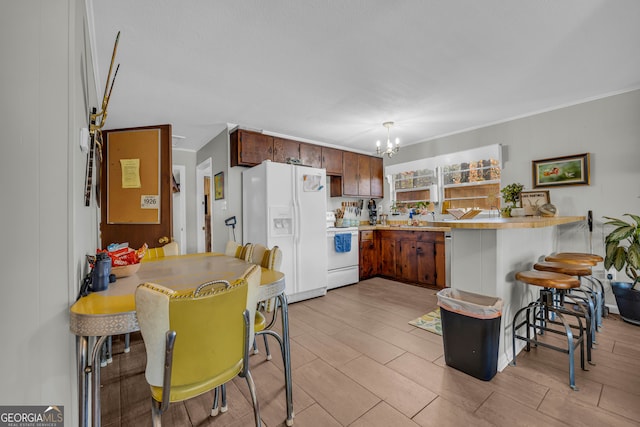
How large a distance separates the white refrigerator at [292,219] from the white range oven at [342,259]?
0.86ft

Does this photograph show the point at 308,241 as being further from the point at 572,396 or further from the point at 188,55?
the point at 572,396

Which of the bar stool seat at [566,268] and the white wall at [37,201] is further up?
the white wall at [37,201]

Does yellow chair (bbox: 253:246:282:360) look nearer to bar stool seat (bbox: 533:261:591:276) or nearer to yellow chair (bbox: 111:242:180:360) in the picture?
yellow chair (bbox: 111:242:180:360)

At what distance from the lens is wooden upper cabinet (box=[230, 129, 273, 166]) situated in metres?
3.68

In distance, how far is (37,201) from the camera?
1.00 m

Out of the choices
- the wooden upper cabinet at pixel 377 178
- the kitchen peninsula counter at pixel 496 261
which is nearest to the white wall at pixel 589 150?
the kitchen peninsula counter at pixel 496 261

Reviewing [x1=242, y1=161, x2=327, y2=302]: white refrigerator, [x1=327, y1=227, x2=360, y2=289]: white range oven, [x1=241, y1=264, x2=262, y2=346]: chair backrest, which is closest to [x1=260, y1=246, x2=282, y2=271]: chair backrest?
[x1=241, y1=264, x2=262, y2=346]: chair backrest

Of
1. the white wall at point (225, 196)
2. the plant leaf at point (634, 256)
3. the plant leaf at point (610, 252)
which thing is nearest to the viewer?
the plant leaf at point (634, 256)

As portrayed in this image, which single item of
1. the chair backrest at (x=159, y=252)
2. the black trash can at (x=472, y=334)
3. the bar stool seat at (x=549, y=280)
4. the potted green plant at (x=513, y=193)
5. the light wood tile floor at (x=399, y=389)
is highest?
the potted green plant at (x=513, y=193)

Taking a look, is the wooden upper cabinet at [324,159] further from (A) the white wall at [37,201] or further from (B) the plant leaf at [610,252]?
(B) the plant leaf at [610,252]

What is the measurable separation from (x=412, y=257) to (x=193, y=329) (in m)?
3.86

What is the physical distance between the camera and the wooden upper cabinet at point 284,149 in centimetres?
402

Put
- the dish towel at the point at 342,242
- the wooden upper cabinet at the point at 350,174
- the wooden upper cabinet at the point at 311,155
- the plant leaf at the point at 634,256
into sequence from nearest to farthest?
1. the plant leaf at the point at 634,256
2. the dish towel at the point at 342,242
3. the wooden upper cabinet at the point at 311,155
4. the wooden upper cabinet at the point at 350,174

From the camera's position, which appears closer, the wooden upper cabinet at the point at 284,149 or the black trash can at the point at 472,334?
the black trash can at the point at 472,334
